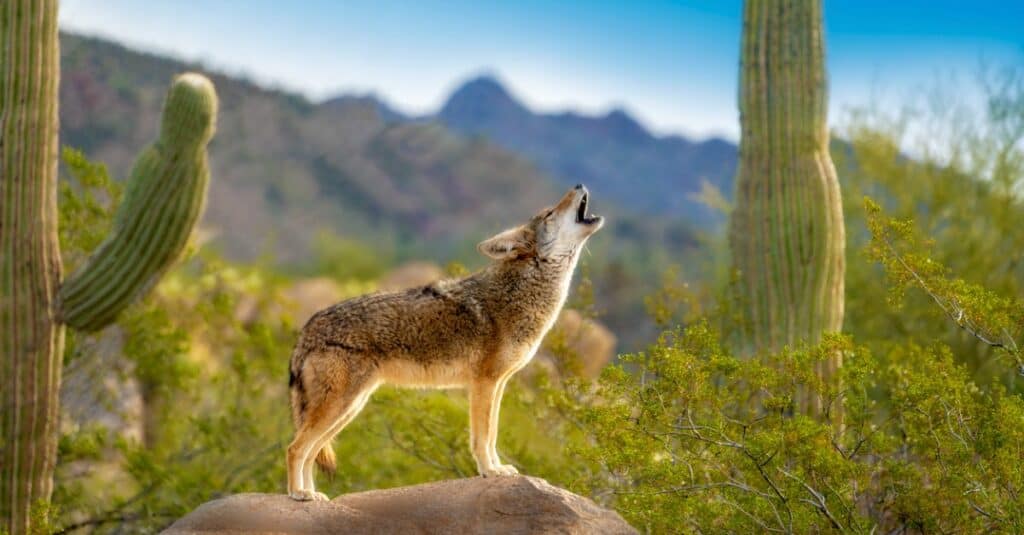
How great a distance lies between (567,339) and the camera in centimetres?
1046

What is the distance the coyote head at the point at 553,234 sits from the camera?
254 inches

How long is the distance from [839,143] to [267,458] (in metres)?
9.46

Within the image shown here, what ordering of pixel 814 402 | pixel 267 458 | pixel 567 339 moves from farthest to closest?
pixel 267 458 < pixel 567 339 < pixel 814 402

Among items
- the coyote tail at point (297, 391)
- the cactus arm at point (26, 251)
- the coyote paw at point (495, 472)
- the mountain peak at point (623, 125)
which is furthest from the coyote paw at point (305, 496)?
Answer: the mountain peak at point (623, 125)

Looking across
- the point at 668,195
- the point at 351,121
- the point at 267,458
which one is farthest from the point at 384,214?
the point at 267,458

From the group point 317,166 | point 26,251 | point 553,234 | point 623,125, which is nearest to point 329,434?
point 553,234

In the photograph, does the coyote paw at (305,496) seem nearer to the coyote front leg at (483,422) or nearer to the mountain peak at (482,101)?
the coyote front leg at (483,422)

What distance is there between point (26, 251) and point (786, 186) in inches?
227

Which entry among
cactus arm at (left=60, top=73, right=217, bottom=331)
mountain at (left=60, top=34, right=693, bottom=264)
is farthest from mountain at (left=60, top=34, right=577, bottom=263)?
cactus arm at (left=60, top=73, right=217, bottom=331)

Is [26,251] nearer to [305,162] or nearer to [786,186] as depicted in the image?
[786,186]

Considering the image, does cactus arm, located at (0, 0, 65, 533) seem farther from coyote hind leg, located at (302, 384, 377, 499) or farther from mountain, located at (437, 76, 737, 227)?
mountain, located at (437, 76, 737, 227)

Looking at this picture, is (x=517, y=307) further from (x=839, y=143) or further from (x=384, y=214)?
(x=384, y=214)

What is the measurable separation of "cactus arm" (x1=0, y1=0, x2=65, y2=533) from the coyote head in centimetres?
421

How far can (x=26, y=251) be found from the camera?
8.95m
